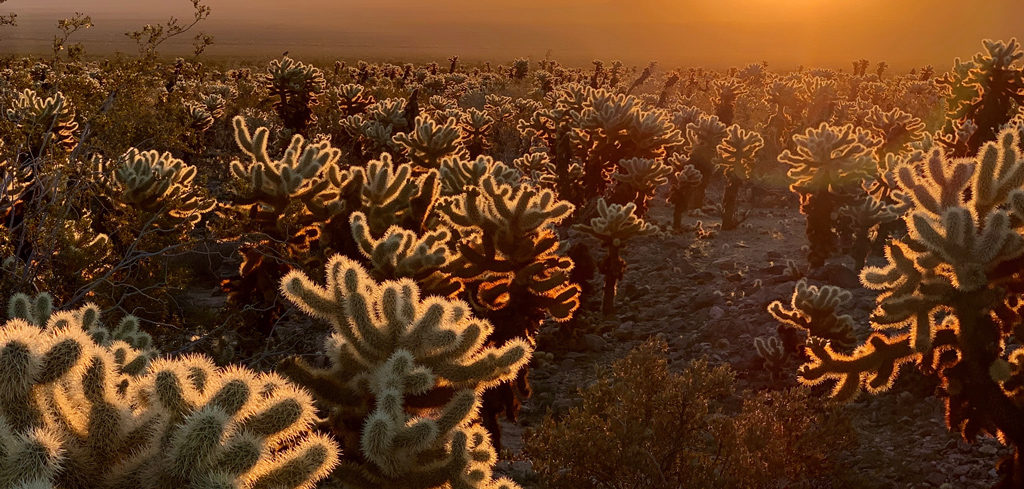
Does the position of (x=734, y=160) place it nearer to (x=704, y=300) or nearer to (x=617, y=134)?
(x=617, y=134)

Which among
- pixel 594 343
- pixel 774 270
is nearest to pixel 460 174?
pixel 594 343

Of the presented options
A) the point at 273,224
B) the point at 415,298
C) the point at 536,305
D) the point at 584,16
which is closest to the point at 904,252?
the point at 536,305

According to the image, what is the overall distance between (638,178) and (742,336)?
13.2ft

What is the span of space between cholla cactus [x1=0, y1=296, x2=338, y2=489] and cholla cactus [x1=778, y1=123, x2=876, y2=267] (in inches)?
450

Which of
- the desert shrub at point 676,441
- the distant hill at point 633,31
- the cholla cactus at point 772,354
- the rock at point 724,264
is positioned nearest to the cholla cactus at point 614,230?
the rock at point 724,264

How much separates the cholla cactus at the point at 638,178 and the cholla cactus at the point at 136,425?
1125cm

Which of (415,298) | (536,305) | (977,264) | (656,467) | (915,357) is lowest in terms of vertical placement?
(656,467)

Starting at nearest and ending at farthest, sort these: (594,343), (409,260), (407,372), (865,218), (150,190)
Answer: (407,372)
(409,260)
(150,190)
(594,343)
(865,218)

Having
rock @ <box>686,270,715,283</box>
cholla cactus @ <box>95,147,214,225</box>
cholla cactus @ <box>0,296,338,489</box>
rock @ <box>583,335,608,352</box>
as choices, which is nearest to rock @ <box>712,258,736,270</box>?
rock @ <box>686,270,715,283</box>

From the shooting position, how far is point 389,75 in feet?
126

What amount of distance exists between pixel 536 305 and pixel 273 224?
353 centimetres

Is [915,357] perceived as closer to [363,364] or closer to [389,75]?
[363,364]

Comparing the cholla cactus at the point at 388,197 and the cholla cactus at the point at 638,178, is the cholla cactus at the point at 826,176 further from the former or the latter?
the cholla cactus at the point at 388,197

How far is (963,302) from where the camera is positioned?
17.4ft
